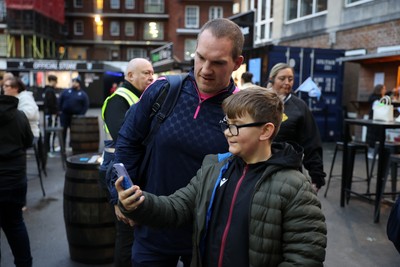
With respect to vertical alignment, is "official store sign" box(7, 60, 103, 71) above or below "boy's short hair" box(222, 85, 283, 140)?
above

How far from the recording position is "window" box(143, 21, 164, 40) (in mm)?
42688

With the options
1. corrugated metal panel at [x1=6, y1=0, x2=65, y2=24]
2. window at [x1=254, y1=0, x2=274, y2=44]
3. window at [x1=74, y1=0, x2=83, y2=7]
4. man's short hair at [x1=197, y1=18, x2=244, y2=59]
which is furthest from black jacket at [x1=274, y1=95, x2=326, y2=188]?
window at [x1=74, y1=0, x2=83, y2=7]

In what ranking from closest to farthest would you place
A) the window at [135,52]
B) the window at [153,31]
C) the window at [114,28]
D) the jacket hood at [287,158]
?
the jacket hood at [287,158] < the window at [153,31] < the window at [114,28] < the window at [135,52]

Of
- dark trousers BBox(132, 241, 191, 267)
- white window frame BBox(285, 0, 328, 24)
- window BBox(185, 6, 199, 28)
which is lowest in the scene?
dark trousers BBox(132, 241, 191, 267)

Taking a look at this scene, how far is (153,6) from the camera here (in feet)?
141

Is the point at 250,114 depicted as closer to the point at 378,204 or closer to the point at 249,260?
the point at 249,260

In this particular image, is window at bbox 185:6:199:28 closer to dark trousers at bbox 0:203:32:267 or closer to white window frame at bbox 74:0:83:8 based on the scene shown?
white window frame at bbox 74:0:83:8

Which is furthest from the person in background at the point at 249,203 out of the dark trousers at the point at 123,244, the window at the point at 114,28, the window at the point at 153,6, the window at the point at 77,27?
the window at the point at 77,27

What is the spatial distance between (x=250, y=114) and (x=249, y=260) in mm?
601

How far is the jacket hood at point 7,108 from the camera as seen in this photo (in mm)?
3371

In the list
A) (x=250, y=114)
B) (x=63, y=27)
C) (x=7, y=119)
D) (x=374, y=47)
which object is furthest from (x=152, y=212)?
(x=63, y=27)

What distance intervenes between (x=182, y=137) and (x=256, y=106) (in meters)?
0.51

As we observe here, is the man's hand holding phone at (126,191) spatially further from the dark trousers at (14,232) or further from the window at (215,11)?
the window at (215,11)

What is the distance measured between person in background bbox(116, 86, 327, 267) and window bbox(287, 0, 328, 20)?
603 inches
